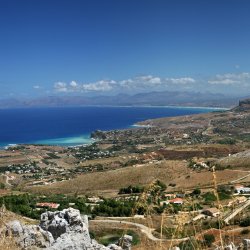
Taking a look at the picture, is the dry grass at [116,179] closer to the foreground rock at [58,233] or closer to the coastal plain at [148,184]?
the coastal plain at [148,184]

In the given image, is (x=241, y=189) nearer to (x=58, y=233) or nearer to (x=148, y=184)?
(x=58, y=233)

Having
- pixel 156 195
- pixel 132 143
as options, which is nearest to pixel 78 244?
pixel 156 195

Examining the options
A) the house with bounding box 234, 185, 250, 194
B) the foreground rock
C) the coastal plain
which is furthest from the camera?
the house with bounding box 234, 185, 250, 194

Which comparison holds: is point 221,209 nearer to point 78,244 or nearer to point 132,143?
point 78,244

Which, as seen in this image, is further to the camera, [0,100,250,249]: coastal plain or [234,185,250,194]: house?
[234,185,250,194]: house

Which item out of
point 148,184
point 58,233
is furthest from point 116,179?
point 148,184

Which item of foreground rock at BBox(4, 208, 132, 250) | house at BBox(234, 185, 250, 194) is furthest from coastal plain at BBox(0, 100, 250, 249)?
foreground rock at BBox(4, 208, 132, 250)

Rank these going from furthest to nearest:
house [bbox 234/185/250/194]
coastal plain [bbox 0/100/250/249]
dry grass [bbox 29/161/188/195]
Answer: dry grass [bbox 29/161/188/195] → house [bbox 234/185/250/194] → coastal plain [bbox 0/100/250/249]

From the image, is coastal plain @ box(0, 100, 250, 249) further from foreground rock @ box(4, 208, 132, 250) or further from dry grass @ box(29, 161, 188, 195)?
foreground rock @ box(4, 208, 132, 250)

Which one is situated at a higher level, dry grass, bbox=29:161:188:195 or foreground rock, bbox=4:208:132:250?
foreground rock, bbox=4:208:132:250
